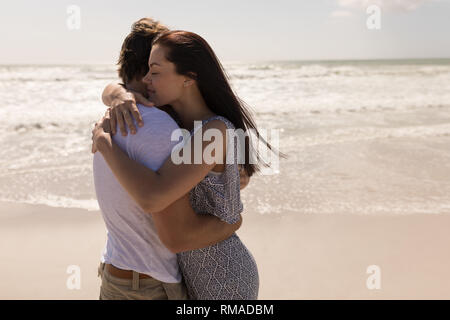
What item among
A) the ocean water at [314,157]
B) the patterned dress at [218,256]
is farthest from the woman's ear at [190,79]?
the ocean water at [314,157]

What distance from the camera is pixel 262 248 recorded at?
4.66 meters

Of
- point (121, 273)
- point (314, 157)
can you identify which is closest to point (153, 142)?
point (121, 273)

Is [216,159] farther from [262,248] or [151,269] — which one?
[262,248]

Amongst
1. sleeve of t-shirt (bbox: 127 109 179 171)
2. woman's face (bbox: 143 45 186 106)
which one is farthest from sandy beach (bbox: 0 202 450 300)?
sleeve of t-shirt (bbox: 127 109 179 171)

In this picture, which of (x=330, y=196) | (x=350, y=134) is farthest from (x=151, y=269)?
(x=350, y=134)

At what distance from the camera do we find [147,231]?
1689 mm

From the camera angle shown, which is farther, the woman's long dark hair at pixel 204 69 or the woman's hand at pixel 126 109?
the woman's long dark hair at pixel 204 69

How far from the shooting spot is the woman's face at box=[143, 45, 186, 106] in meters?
1.75

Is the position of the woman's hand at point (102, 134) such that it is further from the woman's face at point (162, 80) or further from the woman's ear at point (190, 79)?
the woman's ear at point (190, 79)

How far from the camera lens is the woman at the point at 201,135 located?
1.74m

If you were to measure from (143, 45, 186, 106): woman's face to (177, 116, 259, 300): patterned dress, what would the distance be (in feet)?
0.58

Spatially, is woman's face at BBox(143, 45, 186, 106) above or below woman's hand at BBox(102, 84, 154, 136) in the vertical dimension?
above

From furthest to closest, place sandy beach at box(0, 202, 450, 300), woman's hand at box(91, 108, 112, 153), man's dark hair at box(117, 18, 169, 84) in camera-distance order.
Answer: sandy beach at box(0, 202, 450, 300)
man's dark hair at box(117, 18, 169, 84)
woman's hand at box(91, 108, 112, 153)

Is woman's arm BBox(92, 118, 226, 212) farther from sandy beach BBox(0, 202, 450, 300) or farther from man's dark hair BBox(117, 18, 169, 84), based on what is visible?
sandy beach BBox(0, 202, 450, 300)
